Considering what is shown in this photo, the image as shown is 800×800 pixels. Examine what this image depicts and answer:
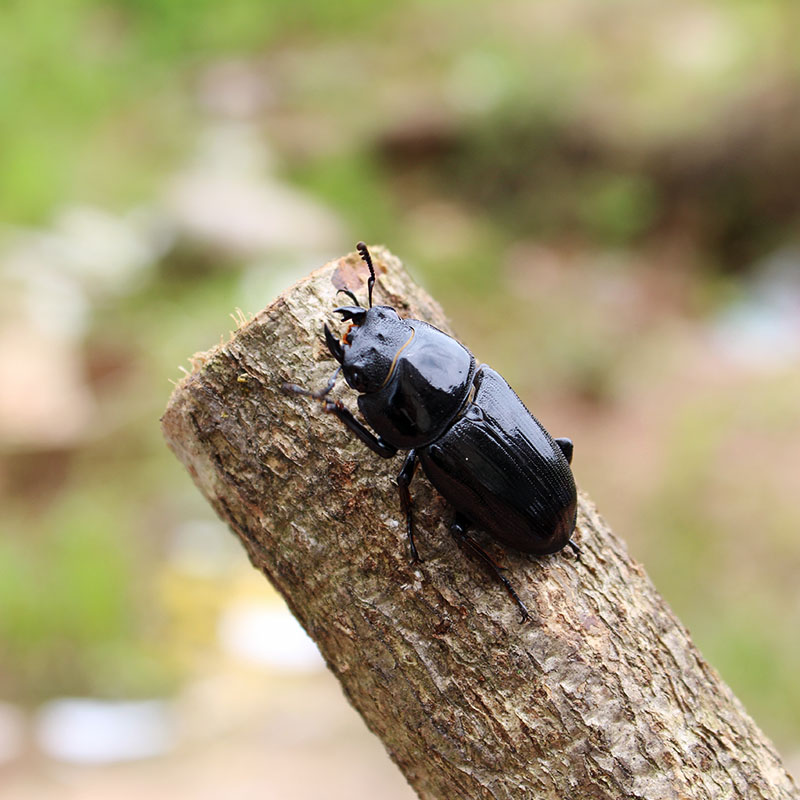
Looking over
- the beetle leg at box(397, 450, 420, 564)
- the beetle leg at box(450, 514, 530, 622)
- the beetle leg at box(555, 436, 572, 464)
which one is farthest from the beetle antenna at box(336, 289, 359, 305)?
the beetle leg at box(555, 436, 572, 464)

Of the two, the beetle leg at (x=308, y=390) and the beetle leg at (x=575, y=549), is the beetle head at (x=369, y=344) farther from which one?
the beetle leg at (x=575, y=549)

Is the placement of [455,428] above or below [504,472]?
above

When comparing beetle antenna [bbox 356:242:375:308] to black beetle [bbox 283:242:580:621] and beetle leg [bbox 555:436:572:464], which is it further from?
beetle leg [bbox 555:436:572:464]

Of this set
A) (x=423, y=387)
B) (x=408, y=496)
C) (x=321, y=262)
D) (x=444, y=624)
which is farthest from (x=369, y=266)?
(x=321, y=262)

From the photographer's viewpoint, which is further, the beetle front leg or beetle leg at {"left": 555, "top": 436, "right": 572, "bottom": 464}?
beetle leg at {"left": 555, "top": 436, "right": 572, "bottom": 464}

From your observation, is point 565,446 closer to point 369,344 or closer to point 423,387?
point 423,387

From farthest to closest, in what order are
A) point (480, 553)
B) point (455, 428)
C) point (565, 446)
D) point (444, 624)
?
point (565, 446) → point (455, 428) → point (480, 553) → point (444, 624)

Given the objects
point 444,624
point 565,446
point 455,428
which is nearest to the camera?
point 444,624

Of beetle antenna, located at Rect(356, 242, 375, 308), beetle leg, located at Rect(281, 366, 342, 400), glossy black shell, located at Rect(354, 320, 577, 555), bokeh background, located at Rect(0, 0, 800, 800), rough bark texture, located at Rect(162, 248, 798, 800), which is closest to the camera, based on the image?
rough bark texture, located at Rect(162, 248, 798, 800)
